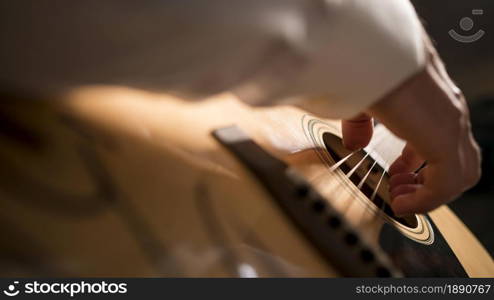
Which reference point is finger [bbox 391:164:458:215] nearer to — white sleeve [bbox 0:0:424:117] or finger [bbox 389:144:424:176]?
finger [bbox 389:144:424:176]

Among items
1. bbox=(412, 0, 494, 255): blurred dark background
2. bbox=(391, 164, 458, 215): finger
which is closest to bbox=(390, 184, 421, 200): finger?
bbox=(391, 164, 458, 215): finger

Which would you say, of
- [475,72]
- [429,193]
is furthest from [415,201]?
[475,72]

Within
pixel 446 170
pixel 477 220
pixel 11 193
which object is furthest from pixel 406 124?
pixel 477 220

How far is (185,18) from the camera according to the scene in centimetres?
27

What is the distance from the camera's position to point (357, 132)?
65cm

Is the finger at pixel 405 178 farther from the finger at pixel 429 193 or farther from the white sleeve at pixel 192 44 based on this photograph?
the white sleeve at pixel 192 44

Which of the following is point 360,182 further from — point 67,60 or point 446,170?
point 67,60

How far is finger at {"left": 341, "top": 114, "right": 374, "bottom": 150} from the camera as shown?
24.5 inches

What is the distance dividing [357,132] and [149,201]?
38 centimetres

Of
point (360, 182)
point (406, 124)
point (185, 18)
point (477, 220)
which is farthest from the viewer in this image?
point (477, 220)

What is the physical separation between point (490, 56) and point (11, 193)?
76 centimetres

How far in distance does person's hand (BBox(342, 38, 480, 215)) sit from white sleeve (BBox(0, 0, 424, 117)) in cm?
8

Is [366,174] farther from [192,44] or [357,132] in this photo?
[192,44]

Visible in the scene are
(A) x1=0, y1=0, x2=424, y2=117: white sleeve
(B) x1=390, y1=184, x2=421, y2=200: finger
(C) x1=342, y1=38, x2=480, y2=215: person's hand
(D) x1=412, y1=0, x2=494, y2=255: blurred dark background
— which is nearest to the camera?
(A) x1=0, y1=0, x2=424, y2=117: white sleeve
